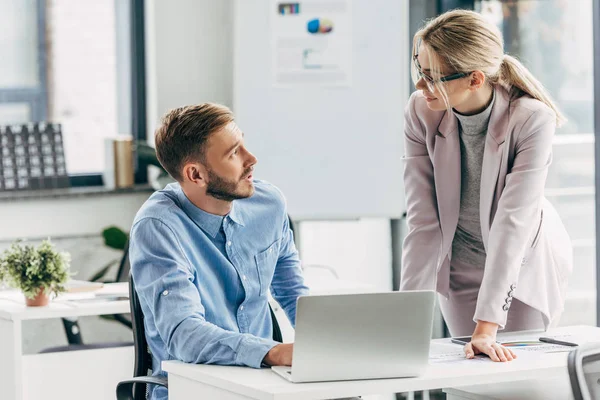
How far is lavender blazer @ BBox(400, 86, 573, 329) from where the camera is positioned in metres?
2.21

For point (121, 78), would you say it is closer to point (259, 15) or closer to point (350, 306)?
point (259, 15)

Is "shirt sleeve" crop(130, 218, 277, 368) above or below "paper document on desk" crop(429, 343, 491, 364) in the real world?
above

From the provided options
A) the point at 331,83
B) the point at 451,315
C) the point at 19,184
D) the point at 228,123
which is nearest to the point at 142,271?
the point at 228,123

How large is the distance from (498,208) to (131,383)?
907mm

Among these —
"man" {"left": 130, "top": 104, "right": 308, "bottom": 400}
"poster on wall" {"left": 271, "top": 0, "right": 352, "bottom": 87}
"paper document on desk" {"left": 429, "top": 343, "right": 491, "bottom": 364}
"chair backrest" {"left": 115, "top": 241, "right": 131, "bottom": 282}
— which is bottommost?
"chair backrest" {"left": 115, "top": 241, "right": 131, "bottom": 282}

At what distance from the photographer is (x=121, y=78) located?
4848 mm

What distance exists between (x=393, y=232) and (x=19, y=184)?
1731mm

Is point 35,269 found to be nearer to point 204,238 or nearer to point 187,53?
point 204,238

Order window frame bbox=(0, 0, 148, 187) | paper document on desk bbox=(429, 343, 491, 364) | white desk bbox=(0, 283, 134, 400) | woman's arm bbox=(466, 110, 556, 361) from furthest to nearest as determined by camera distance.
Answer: window frame bbox=(0, 0, 148, 187) → white desk bbox=(0, 283, 134, 400) → woman's arm bbox=(466, 110, 556, 361) → paper document on desk bbox=(429, 343, 491, 364)

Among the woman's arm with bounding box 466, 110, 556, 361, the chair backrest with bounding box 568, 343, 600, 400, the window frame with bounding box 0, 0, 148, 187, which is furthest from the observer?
the window frame with bounding box 0, 0, 148, 187

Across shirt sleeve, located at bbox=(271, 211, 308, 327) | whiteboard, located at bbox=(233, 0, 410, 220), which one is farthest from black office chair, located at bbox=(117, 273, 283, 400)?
whiteboard, located at bbox=(233, 0, 410, 220)

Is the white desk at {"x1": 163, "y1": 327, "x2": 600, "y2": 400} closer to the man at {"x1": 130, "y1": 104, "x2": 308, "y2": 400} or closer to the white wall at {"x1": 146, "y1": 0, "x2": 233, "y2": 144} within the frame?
the man at {"x1": 130, "y1": 104, "x2": 308, "y2": 400}

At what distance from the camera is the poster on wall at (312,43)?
4.29 meters

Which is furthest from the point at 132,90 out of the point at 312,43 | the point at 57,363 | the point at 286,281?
the point at 286,281
